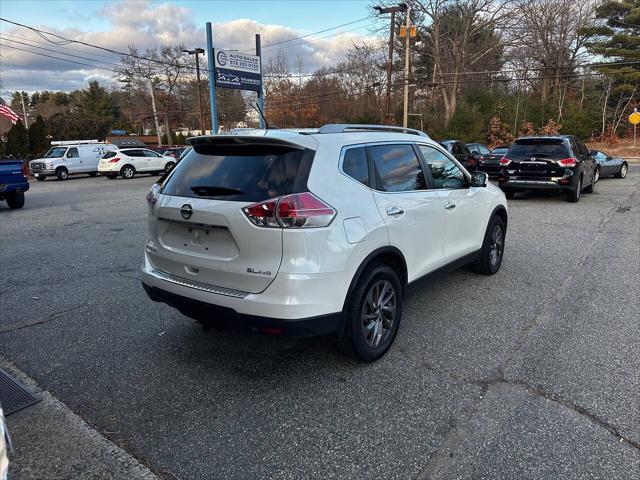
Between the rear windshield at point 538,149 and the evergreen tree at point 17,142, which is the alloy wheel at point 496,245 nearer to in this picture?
the rear windshield at point 538,149

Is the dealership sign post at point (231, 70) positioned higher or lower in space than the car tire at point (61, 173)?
higher

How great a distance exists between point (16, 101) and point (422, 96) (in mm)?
80958

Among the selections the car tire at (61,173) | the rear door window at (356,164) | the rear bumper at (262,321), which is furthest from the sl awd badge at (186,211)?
the car tire at (61,173)

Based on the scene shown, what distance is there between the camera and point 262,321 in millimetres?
2914

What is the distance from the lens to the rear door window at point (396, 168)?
143 inches

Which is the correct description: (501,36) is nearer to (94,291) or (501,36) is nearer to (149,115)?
(149,115)

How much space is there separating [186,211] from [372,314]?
62.2 inches

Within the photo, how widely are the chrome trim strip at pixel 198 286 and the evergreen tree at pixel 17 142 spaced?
3543cm

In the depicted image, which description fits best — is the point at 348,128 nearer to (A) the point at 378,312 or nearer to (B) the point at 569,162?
(A) the point at 378,312

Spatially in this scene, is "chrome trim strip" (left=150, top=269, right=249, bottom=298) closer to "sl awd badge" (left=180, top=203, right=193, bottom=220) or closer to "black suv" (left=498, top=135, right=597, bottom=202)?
"sl awd badge" (left=180, top=203, right=193, bottom=220)

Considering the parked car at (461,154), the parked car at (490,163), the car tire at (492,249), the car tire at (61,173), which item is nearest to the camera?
the car tire at (492,249)

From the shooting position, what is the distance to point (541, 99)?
1719 inches

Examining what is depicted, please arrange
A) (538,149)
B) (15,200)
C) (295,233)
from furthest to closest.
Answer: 1. (15,200)
2. (538,149)
3. (295,233)

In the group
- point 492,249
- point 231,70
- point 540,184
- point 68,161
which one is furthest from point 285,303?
point 68,161
